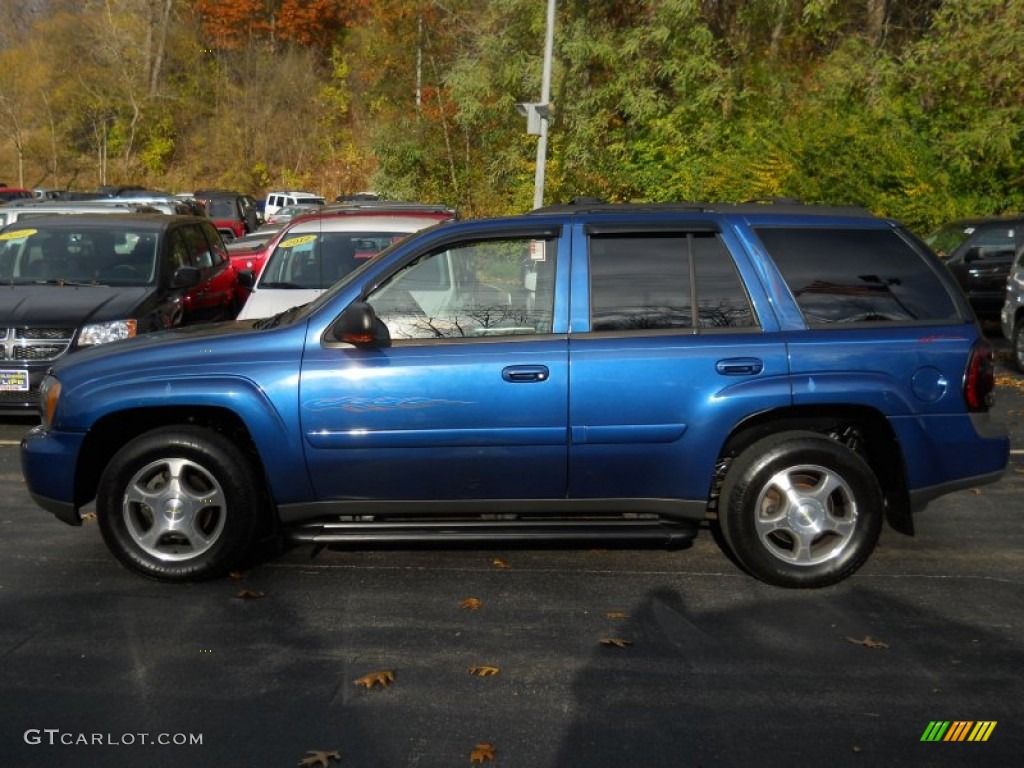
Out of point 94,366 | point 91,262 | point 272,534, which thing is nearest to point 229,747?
point 272,534

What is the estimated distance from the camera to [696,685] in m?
4.80

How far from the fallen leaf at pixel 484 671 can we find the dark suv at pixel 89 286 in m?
5.90

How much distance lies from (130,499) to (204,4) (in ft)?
202

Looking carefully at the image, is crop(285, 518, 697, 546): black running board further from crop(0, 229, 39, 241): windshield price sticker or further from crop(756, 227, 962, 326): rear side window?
crop(0, 229, 39, 241): windshield price sticker

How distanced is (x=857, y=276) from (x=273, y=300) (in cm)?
606

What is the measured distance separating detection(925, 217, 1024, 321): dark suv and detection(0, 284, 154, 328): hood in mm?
11438

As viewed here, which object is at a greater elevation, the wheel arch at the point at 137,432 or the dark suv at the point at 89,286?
the dark suv at the point at 89,286

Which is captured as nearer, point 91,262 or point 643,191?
point 91,262

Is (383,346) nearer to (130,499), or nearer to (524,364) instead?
(524,364)

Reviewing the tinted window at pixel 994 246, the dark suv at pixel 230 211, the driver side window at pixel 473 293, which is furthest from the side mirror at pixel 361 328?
the dark suv at pixel 230 211

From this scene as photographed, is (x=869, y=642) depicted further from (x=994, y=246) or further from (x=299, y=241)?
(x=994, y=246)

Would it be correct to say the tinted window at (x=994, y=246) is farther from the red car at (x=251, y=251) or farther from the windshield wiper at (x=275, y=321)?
the windshield wiper at (x=275, y=321)

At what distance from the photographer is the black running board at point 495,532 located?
5910 mm

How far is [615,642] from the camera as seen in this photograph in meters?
5.25
